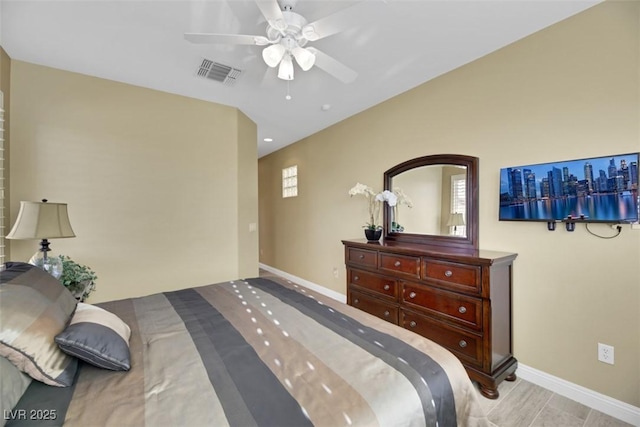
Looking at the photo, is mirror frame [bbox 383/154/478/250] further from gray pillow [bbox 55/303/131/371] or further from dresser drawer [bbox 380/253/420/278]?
gray pillow [bbox 55/303/131/371]

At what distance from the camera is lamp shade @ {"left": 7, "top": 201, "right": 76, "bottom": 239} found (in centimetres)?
194

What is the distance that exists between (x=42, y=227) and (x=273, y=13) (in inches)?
87.5

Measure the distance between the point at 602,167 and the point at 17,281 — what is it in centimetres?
323

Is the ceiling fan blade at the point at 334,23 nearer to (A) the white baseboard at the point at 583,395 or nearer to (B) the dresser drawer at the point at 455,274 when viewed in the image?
(B) the dresser drawer at the point at 455,274

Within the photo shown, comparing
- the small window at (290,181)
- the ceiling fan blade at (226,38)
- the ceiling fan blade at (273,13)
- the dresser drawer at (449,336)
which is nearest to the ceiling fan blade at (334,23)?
the ceiling fan blade at (273,13)

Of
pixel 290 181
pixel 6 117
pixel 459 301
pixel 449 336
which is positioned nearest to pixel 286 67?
pixel 459 301

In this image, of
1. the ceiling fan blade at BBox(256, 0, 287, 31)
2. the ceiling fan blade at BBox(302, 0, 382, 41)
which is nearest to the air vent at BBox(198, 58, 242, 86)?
the ceiling fan blade at BBox(256, 0, 287, 31)

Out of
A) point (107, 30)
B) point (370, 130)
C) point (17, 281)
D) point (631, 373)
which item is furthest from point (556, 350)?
point (107, 30)

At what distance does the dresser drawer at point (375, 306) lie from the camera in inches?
104

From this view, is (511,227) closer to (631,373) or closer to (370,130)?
(631,373)

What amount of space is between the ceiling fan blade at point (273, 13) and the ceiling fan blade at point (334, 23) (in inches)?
5.3

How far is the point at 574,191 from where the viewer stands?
1.91m

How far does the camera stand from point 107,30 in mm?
2068

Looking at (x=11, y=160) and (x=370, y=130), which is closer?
(x=11, y=160)
